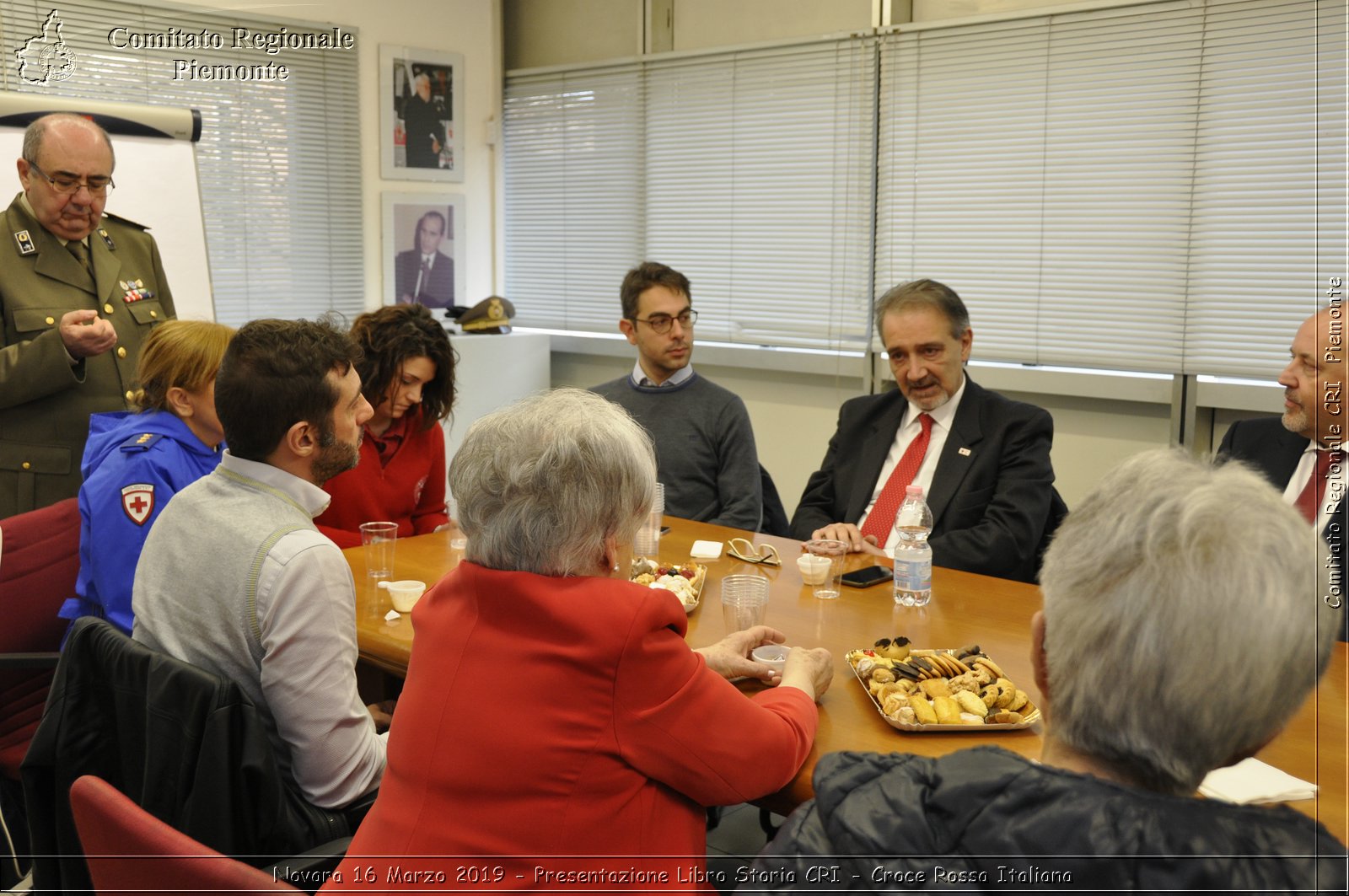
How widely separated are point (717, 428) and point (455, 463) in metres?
2.15

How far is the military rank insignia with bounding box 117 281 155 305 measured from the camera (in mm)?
3627

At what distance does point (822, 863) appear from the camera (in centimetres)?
107

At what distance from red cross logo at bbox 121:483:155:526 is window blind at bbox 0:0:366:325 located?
10.1 ft

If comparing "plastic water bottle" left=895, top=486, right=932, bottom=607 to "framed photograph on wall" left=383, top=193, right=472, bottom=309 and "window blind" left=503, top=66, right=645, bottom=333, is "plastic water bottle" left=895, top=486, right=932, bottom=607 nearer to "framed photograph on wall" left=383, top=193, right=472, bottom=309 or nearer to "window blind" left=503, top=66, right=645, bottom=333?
"window blind" left=503, top=66, right=645, bottom=333

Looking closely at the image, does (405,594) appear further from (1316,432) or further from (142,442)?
(1316,432)

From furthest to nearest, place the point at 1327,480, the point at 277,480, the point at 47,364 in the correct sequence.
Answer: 1. the point at 47,364
2. the point at 1327,480
3. the point at 277,480

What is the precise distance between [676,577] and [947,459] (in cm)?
107

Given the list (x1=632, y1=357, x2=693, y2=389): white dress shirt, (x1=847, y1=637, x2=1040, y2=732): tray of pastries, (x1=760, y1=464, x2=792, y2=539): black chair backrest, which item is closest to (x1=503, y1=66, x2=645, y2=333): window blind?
(x1=632, y1=357, x2=693, y2=389): white dress shirt

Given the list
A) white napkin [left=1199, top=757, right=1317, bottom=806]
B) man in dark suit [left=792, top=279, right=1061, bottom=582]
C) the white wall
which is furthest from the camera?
the white wall

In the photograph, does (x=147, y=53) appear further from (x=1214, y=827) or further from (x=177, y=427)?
(x=1214, y=827)

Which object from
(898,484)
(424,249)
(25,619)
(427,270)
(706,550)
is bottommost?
(25,619)

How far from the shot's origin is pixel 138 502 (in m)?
2.41

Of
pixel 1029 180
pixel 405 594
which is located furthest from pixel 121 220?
pixel 1029 180

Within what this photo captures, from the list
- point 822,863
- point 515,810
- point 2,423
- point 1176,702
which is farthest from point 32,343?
point 1176,702
